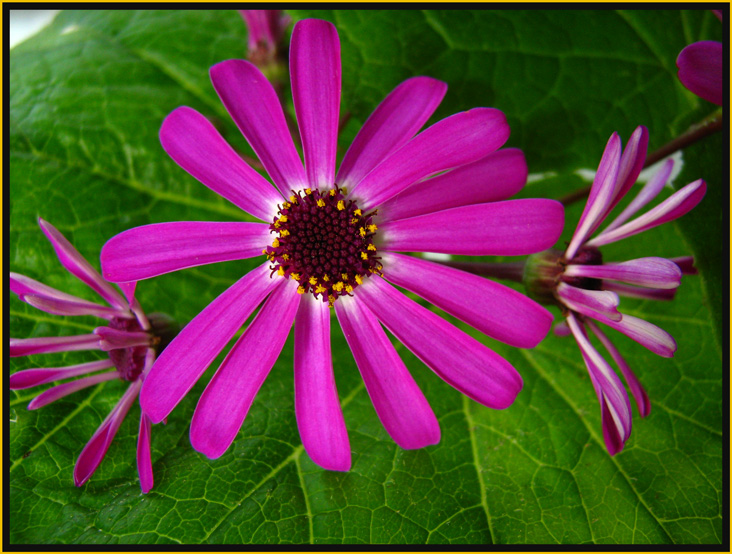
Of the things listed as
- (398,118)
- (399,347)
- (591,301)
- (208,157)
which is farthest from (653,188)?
A: (208,157)

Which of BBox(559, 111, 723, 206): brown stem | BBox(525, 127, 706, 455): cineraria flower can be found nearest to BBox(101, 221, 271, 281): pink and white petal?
BBox(525, 127, 706, 455): cineraria flower

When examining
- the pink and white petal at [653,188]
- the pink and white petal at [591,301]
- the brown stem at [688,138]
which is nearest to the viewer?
the pink and white petal at [591,301]

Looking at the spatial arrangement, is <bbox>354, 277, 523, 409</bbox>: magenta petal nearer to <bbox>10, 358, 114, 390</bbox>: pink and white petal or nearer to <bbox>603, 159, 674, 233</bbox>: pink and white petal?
<bbox>603, 159, 674, 233</bbox>: pink and white petal

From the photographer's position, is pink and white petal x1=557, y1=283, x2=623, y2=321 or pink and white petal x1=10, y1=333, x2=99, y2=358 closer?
pink and white petal x1=557, y1=283, x2=623, y2=321

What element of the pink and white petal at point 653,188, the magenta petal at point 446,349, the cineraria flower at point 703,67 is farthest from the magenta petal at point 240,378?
the cineraria flower at point 703,67

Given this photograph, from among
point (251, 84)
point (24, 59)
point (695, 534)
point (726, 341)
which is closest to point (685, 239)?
point (726, 341)

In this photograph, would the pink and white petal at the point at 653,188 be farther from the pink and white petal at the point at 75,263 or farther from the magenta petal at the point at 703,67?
the pink and white petal at the point at 75,263
